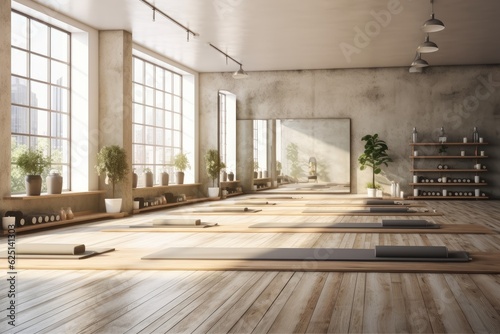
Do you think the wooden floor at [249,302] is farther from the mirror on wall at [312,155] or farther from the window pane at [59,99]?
the mirror on wall at [312,155]

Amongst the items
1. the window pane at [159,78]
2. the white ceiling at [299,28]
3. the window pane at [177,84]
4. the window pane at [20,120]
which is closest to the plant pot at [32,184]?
the window pane at [20,120]

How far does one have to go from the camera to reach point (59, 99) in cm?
897

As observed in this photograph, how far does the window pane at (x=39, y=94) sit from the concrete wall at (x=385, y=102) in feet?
19.8

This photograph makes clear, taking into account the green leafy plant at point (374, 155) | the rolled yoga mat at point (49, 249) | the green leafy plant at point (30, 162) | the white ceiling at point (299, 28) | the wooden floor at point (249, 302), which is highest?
the white ceiling at point (299, 28)

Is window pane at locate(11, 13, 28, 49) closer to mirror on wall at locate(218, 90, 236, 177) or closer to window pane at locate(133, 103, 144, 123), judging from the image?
window pane at locate(133, 103, 144, 123)

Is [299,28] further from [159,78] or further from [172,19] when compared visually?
[159,78]

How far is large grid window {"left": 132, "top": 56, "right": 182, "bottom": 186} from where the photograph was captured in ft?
37.0

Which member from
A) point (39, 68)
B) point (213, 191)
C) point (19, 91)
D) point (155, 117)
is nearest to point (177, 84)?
point (155, 117)

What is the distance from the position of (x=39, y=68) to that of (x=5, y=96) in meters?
1.46

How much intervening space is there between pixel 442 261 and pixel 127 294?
250 cm

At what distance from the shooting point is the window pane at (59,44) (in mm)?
8844

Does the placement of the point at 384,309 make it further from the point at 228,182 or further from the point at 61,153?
the point at 228,182

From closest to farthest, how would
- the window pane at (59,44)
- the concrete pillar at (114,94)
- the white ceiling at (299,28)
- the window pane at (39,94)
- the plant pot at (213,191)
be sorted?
the window pane at (39,94) < the white ceiling at (299,28) < the window pane at (59,44) < the concrete pillar at (114,94) < the plant pot at (213,191)

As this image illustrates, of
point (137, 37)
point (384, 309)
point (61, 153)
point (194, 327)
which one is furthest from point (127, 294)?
point (137, 37)
